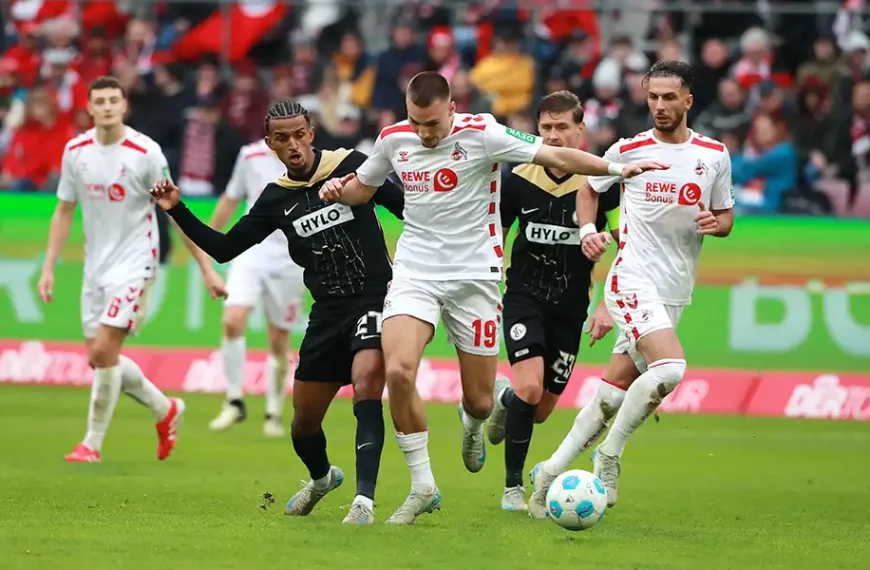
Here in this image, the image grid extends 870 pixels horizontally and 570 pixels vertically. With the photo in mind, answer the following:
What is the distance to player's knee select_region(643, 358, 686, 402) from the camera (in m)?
9.83

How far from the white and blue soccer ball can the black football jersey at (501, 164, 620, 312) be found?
2170 mm

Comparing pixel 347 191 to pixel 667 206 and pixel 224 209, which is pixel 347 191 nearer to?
pixel 667 206

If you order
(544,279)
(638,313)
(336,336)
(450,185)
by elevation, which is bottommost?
(336,336)

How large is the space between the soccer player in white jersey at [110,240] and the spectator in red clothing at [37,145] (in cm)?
941

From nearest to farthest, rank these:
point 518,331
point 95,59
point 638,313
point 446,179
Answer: point 446,179 < point 638,313 < point 518,331 < point 95,59

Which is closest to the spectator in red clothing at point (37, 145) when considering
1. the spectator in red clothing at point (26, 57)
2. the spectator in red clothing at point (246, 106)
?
the spectator in red clothing at point (26, 57)

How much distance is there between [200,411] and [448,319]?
8415mm

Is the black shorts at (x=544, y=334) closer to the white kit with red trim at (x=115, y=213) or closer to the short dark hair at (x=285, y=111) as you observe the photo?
the short dark hair at (x=285, y=111)

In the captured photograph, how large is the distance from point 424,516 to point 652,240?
7.50ft

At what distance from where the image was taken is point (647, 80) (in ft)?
33.6

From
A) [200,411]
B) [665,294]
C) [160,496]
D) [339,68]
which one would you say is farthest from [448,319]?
[339,68]

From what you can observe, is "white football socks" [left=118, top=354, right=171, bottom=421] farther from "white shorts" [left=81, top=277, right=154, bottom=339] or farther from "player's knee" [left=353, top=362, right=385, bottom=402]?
"player's knee" [left=353, top=362, right=385, bottom=402]

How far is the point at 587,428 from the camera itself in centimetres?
1041

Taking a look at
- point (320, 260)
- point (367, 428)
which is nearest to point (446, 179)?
point (320, 260)
